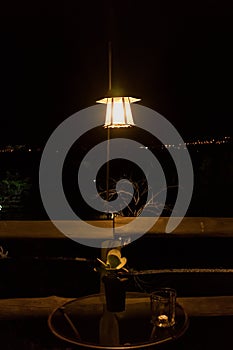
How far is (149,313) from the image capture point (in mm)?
Answer: 1938

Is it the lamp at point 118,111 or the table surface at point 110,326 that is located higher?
the lamp at point 118,111

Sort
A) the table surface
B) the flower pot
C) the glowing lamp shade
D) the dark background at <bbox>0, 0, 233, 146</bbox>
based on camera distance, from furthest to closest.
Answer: the dark background at <bbox>0, 0, 233, 146</bbox> < the glowing lamp shade < the flower pot < the table surface

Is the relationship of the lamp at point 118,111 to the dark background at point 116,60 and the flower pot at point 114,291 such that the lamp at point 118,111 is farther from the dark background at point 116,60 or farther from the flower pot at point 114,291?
the flower pot at point 114,291

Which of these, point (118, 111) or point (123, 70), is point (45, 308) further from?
point (123, 70)

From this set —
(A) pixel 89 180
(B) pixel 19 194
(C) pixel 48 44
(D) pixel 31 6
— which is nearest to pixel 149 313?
(D) pixel 31 6

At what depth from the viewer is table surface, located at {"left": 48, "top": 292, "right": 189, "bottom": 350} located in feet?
5.41

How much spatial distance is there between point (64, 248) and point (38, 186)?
2.14 metres

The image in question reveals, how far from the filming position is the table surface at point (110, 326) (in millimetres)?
1647

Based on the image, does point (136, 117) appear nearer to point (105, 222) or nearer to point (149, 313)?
point (105, 222)

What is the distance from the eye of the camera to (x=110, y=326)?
5.95 feet

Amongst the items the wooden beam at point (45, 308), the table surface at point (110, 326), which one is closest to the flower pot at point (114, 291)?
the table surface at point (110, 326)

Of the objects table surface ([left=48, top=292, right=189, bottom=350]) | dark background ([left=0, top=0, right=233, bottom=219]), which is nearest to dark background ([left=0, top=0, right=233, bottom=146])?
dark background ([left=0, top=0, right=233, bottom=219])

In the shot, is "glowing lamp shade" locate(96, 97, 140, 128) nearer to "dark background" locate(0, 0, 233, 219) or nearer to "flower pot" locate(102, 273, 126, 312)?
"dark background" locate(0, 0, 233, 219)

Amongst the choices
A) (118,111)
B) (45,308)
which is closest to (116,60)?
(118,111)
